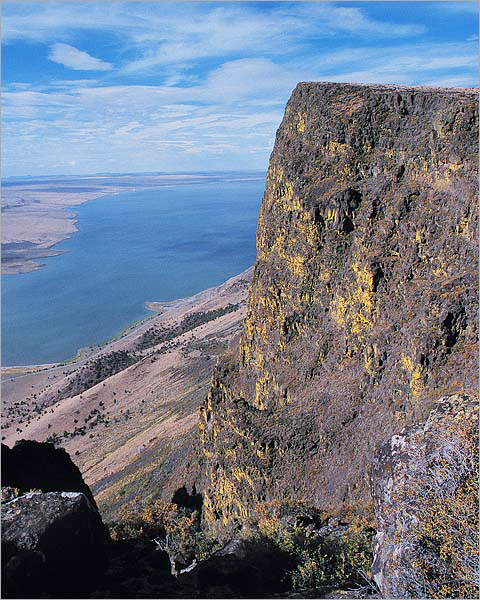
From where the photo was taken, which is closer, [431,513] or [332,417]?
[431,513]

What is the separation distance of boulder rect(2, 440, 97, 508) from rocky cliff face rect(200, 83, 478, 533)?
738cm

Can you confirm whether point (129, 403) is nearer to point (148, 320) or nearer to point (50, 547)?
point (50, 547)

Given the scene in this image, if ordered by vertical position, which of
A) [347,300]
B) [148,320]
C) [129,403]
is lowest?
[129,403]

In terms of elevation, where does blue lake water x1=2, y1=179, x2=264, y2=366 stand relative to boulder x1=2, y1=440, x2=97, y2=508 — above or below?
below

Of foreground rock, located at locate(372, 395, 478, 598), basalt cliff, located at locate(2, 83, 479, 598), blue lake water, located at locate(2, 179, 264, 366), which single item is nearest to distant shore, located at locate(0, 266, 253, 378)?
blue lake water, located at locate(2, 179, 264, 366)

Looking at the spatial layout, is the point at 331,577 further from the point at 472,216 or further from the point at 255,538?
the point at 472,216

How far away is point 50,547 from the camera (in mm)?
11047

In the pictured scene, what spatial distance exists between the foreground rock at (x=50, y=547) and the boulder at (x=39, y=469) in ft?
26.0

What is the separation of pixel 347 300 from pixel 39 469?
640 inches

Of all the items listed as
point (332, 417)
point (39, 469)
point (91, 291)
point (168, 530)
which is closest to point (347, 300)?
point (332, 417)

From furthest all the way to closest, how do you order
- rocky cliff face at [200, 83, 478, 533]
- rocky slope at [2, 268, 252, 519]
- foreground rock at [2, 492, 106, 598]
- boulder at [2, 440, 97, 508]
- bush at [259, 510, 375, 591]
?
rocky slope at [2, 268, 252, 519] → boulder at [2, 440, 97, 508] → rocky cliff face at [200, 83, 478, 533] → bush at [259, 510, 375, 591] → foreground rock at [2, 492, 106, 598]

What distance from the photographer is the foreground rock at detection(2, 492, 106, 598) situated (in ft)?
34.1

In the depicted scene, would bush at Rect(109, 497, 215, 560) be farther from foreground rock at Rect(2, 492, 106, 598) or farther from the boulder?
foreground rock at Rect(2, 492, 106, 598)

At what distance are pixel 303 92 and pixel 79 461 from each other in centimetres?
4312
